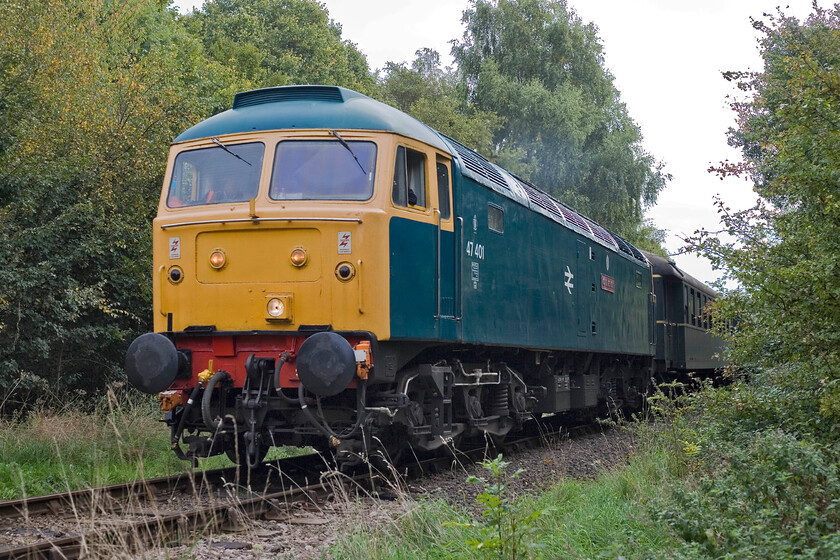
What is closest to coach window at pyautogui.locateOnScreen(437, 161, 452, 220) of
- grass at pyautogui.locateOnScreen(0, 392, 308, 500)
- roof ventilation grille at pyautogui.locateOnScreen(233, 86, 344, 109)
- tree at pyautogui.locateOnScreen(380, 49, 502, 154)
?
roof ventilation grille at pyautogui.locateOnScreen(233, 86, 344, 109)

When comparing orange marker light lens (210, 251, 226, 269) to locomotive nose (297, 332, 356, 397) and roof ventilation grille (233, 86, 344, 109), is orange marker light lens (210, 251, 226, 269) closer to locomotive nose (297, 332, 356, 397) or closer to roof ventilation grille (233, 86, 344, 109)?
locomotive nose (297, 332, 356, 397)

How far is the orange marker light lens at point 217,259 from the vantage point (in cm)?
762

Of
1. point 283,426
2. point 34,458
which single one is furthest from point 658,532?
point 34,458

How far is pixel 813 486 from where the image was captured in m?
4.73

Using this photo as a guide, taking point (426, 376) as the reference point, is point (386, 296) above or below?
above

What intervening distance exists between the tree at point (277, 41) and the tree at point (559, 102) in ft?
17.8

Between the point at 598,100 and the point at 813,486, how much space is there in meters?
31.9

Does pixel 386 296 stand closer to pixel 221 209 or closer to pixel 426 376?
pixel 426 376

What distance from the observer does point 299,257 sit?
738cm

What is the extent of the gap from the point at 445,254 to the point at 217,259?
2.10 m

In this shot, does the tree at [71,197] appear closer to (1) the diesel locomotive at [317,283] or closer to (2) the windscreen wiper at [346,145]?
(1) the diesel locomotive at [317,283]

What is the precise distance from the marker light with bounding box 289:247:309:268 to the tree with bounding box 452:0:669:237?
25776 millimetres

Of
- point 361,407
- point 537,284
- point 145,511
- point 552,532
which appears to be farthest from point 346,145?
point 537,284

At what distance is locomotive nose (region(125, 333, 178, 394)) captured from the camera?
7.26m
